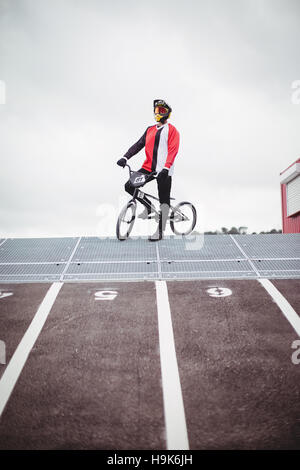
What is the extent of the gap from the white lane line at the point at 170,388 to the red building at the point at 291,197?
483 inches

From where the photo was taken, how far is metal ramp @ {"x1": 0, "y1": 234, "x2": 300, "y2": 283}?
25.1 ft


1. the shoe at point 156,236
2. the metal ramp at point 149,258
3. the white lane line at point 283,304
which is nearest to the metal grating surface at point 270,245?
the metal ramp at point 149,258

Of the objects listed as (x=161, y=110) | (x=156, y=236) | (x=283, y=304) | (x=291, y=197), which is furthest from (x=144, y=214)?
(x=291, y=197)

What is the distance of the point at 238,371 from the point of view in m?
4.45

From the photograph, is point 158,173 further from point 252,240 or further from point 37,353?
point 37,353

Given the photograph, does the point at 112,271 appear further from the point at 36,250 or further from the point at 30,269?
the point at 36,250

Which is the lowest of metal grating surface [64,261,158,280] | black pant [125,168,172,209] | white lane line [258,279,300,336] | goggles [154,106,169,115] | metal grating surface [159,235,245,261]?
white lane line [258,279,300,336]

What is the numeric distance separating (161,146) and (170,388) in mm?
6645

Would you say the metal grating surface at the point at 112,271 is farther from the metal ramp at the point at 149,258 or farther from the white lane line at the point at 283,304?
the white lane line at the point at 283,304

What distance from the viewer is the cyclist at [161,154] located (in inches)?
371

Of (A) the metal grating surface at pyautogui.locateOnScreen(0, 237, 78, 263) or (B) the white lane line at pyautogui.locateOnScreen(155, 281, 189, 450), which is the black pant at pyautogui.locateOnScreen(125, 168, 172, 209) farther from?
(B) the white lane line at pyautogui.locateOnScreen(155, 281, 189, 450)

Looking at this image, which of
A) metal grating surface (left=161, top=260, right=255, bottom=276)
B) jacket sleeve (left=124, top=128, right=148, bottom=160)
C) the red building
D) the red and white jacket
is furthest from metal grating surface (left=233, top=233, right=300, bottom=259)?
the red building

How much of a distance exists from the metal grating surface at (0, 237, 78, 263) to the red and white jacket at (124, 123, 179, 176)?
2.98 meters

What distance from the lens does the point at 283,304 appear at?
614 centimetres
